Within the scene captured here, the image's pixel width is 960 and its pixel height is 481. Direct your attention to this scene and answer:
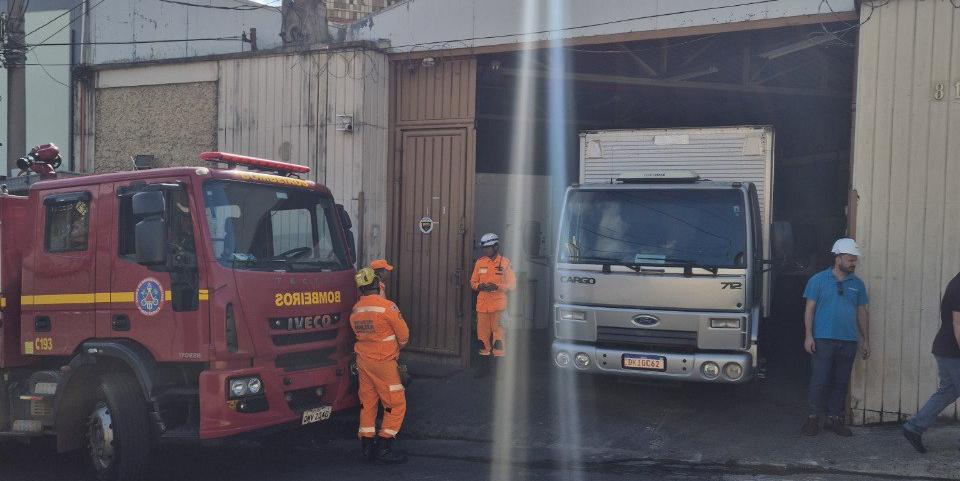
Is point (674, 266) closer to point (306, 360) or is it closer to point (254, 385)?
point (306, 360)

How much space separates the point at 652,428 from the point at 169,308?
4759mm

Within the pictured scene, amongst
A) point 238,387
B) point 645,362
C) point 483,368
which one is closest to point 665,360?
point 645,362

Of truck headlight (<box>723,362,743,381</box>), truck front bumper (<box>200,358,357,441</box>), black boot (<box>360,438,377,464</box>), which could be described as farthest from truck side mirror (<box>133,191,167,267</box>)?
truck headlight (<box>723,362,743,381</box>)

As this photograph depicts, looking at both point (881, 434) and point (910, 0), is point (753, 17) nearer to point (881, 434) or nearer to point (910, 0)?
point (910, 0)

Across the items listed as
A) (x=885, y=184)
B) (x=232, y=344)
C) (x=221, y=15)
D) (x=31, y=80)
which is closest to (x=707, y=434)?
(x=885, y=184)

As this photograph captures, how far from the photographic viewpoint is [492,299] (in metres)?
10.6

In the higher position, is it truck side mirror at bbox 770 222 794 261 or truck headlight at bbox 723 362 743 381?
truck side mirror at bbox 770 222 794 261

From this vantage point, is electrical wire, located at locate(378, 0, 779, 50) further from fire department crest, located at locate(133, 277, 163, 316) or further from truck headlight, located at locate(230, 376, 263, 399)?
truck headlight, located at locate(230, 376, 263, 399)

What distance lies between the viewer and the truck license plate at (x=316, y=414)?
22.8 feet

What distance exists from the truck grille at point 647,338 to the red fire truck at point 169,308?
2.64 metres

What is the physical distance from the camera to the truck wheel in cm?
670

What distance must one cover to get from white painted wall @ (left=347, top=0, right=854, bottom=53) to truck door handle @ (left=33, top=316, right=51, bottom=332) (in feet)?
19.4

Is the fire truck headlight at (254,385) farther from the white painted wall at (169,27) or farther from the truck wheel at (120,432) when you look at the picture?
the white painted wall at (169,27)

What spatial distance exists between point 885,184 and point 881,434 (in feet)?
7.60
